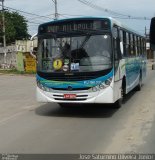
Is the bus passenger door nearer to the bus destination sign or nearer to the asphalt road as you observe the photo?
the bus destination sign

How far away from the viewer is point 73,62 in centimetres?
1218

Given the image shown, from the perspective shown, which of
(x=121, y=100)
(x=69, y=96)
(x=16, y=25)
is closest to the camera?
(x=69, y=96)

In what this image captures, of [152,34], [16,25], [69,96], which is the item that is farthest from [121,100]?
[16,25]

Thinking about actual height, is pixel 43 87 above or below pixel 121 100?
above

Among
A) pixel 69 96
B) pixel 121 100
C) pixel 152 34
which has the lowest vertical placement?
pixel 121 100

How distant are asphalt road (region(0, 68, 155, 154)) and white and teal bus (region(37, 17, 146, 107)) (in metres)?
0.67

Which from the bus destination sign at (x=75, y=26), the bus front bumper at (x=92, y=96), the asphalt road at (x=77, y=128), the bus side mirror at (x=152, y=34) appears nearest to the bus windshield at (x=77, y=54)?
the bus destination sign at (x=75, y=26)

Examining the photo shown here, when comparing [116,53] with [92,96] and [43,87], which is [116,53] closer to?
[92,96]

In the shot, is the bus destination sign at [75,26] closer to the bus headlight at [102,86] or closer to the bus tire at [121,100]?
the bus headlight at [102,86]

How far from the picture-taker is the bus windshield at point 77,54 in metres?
12.0

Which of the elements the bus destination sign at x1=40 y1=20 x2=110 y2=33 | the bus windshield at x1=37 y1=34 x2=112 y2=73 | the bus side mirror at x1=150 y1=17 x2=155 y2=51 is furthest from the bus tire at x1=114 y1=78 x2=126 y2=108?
the bus side mirror at x1=150 y1=17 x2=155 y2=51

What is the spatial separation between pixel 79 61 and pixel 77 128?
2.52 m

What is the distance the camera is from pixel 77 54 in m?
12.2

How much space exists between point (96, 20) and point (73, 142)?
15.6 feet
